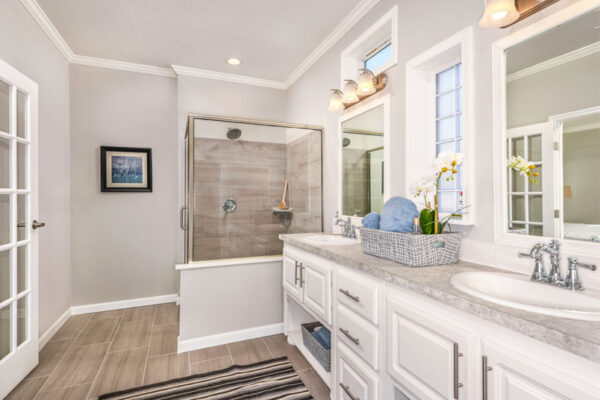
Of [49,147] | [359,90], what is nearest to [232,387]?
[359,90]

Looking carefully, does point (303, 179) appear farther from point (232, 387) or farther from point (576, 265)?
point (576, 265)

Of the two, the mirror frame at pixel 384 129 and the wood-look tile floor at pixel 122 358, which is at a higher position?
the mirror frame at pixel 384 129

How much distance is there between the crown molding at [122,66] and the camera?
314cm

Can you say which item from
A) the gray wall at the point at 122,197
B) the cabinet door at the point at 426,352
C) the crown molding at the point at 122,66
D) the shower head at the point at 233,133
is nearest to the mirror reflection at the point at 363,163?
the shower head at the point at 233,133

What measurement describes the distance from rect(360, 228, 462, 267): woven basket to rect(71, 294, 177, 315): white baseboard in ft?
9.42

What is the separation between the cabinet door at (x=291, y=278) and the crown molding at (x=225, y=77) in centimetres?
221

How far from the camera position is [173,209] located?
351 cm

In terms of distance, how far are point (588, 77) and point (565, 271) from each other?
696 millimetres

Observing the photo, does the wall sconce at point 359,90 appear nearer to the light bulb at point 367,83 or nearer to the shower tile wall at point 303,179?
the light bulb at point 367,83

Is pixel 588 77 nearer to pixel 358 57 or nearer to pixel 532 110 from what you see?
pixel 532 110

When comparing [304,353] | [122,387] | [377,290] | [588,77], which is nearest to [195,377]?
[122,387]

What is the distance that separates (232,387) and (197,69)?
3.03 m

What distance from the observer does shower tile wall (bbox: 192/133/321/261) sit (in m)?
2.63

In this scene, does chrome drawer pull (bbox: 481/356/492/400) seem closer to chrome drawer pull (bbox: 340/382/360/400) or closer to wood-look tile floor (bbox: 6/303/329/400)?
chrome drawer pull (bbox: 340/382/360/400)
